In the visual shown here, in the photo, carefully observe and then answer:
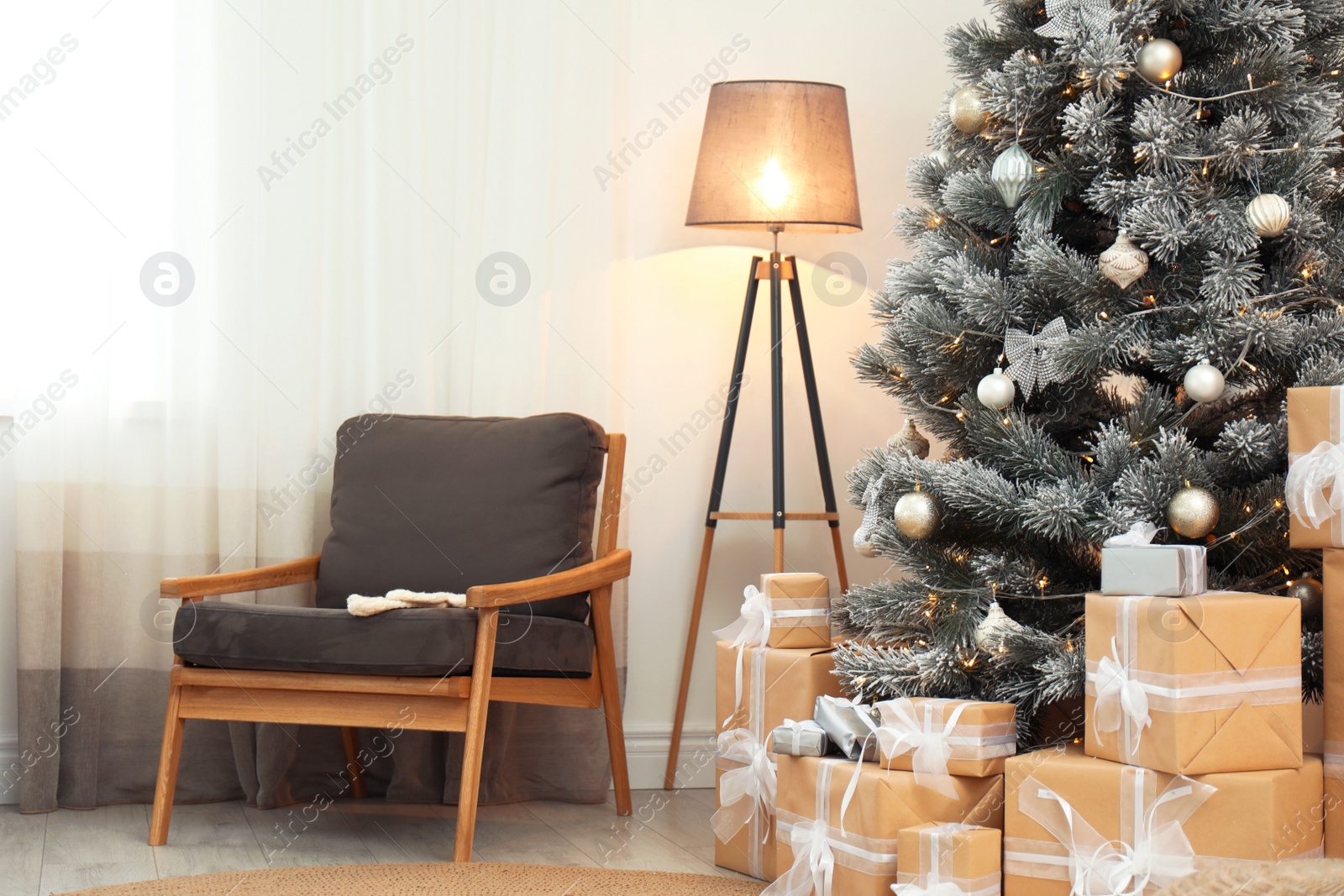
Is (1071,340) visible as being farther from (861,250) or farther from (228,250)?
(228,250)

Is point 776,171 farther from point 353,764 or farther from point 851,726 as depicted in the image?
point 353,764

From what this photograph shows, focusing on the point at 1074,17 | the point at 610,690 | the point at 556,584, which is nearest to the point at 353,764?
the point at 610,690

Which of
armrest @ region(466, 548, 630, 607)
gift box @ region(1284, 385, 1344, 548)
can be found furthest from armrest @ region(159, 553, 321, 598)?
gift box @ region(1284, 385, 1344, 548)

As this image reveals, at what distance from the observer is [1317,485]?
4.65 feet

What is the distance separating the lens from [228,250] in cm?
251

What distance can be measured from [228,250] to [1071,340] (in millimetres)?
1717

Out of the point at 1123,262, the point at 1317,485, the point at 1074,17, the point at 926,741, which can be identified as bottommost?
the point at 926,741

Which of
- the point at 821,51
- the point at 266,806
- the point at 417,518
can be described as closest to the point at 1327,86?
the point at 821,51

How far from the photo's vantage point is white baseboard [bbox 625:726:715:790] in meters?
2.68

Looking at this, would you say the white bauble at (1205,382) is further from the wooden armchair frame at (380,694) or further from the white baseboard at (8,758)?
the white baseboard at (8,758)

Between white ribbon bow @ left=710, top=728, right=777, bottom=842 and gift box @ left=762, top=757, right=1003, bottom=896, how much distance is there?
0.59 ft

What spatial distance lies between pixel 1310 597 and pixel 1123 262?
0.53m

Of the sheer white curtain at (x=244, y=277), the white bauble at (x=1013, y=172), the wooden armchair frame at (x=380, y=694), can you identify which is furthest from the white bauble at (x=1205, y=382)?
the sheer white curtain at (x=244, y=277)

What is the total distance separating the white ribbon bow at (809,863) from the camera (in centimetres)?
162
